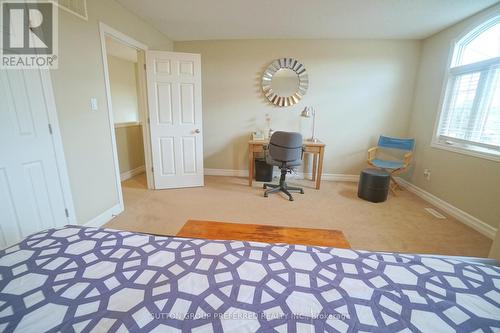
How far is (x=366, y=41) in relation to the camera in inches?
134

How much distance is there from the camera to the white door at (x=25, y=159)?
145 centimetres

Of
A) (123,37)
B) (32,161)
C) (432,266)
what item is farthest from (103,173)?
(432,266)

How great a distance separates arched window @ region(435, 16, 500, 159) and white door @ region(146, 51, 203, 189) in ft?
11.8

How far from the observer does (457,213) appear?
8.45 feet

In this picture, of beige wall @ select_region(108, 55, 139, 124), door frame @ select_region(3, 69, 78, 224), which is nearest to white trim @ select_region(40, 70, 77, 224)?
door frame @ select_region(3, 69, 78, 224)

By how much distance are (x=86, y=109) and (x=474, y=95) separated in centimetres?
445

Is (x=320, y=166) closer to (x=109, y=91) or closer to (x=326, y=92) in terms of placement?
(x=326, y=92)

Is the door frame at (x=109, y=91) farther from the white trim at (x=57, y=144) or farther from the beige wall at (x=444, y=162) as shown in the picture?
the beige wall at (x=444, y=162)

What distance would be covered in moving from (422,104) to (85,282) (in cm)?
451

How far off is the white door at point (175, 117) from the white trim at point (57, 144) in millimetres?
1376

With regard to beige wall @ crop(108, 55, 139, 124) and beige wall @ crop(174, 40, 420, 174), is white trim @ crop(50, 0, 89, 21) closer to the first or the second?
beige wall @ crop(174, 40, 420, 174)

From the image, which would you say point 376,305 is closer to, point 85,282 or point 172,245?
point 172,245

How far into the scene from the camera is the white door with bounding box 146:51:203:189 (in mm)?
3020

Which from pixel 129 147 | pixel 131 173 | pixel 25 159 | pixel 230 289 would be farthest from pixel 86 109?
pixel 230 289
